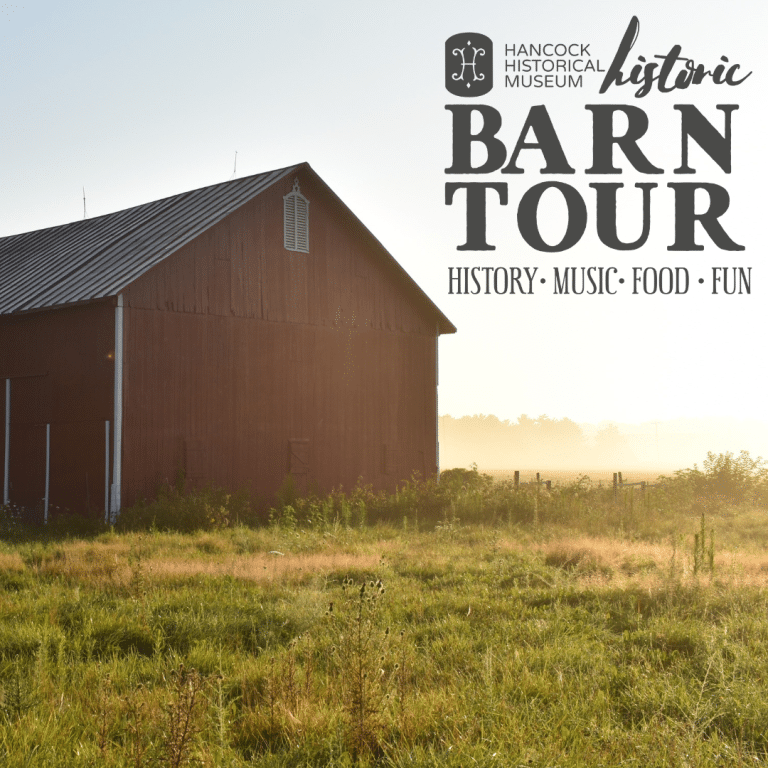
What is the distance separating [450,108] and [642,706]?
12809mm

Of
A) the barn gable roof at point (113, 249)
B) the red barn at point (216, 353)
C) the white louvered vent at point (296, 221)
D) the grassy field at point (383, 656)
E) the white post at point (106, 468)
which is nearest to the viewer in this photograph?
the grassy field at point (383, 656)

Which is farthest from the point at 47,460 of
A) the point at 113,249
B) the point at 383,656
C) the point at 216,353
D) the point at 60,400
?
the point at 383,656

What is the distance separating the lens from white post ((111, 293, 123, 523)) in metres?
17.4

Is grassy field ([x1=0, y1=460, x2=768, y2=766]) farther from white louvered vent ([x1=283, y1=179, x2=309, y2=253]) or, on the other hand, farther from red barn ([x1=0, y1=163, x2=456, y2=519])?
white louvered vent ([x1=283, y1=179, x2=309, y2=253])

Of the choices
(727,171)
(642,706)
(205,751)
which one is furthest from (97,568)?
(727,171)

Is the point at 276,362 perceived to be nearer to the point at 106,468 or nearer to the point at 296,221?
the point at 296,221

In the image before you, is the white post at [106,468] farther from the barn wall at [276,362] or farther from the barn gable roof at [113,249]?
the barn gable roof at [113,249]

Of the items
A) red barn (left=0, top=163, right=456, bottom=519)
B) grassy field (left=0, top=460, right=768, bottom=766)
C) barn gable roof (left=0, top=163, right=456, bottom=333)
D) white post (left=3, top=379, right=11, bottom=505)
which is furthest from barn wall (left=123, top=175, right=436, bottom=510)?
grassy field (left=0, top=460, right=768, bottom=766)

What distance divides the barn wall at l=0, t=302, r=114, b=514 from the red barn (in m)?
0.04

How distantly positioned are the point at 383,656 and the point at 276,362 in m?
15.8

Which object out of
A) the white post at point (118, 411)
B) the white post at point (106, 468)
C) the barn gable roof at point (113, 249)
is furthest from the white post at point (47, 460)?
the barn gable roof at point (113, 249)

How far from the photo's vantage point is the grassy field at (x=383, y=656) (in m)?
4.96

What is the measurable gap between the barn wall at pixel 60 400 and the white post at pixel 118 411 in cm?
18

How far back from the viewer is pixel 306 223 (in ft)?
71.5
